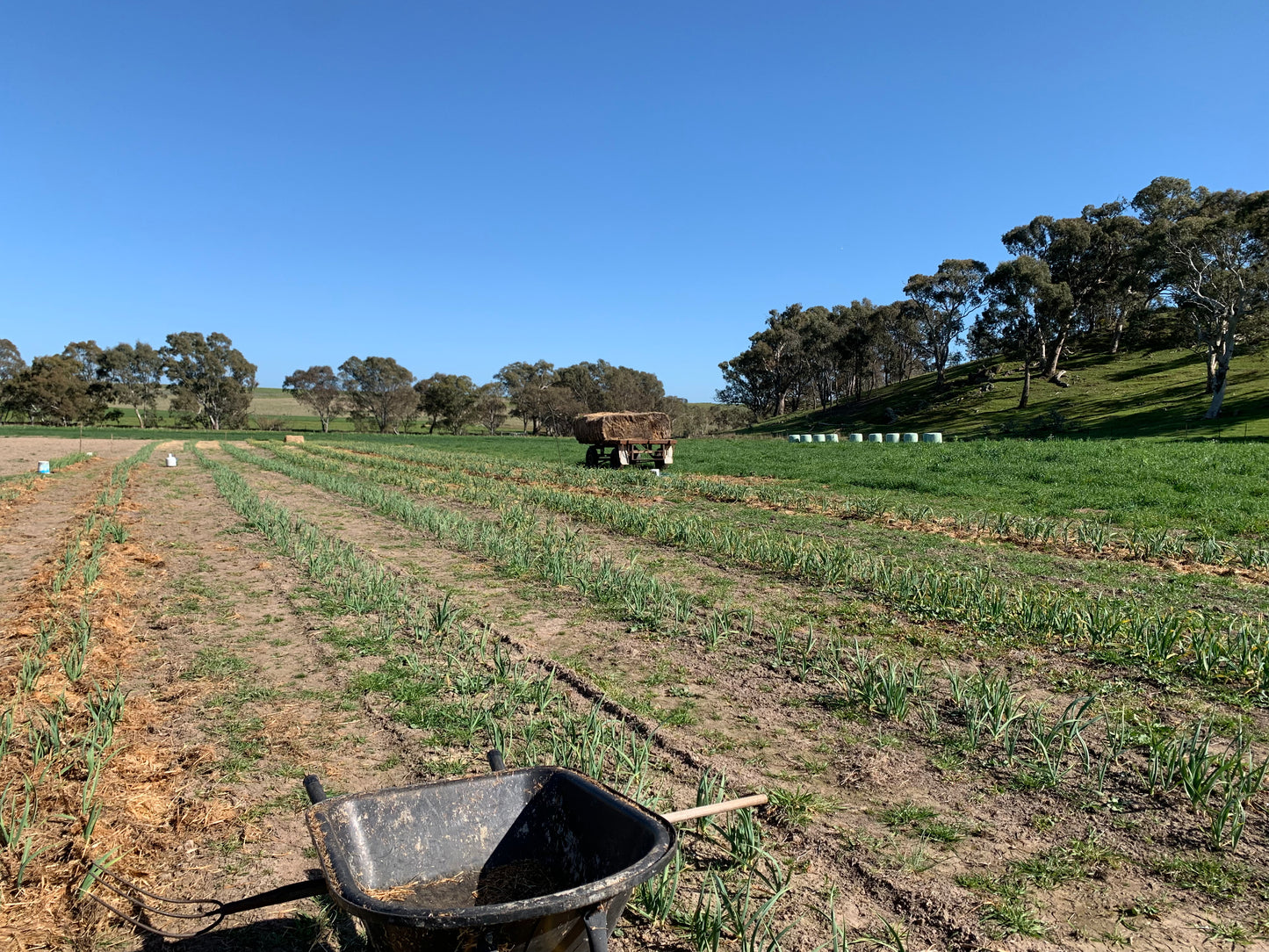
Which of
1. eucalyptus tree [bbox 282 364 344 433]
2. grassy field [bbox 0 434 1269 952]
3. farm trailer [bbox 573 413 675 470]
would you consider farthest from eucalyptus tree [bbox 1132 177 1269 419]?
eucalyptus tree [bbox 282 364 344 433]

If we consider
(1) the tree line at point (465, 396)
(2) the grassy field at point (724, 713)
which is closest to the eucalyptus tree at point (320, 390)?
(1) the tree line at point (465, 396)

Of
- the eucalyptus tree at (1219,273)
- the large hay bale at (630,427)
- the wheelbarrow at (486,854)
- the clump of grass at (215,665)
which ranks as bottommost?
the clump of grass at (215,665)

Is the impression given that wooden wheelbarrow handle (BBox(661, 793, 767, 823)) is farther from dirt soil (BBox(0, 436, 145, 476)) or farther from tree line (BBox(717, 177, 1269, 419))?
tree line (BBox(717, 177, 1269, 419))

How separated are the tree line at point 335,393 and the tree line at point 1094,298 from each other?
20.6 metres

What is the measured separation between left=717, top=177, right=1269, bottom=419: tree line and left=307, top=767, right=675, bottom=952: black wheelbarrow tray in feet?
142

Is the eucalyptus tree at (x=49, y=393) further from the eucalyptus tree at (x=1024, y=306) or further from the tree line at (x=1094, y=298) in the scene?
the eucalyptus tree at (x=1024, y=306)

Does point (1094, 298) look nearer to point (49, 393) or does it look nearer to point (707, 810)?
point (707, 810)

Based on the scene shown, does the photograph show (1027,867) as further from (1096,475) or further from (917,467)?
(917,467)

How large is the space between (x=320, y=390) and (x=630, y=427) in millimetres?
84890

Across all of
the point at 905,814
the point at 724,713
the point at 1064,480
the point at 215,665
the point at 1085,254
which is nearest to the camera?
the point at 905,814

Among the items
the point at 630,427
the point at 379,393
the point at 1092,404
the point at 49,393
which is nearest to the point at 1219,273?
the point at 1092,404

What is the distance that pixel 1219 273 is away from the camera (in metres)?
36.6

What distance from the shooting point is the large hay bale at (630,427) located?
2280 centimetres

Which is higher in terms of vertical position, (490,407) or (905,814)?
(490,407)
